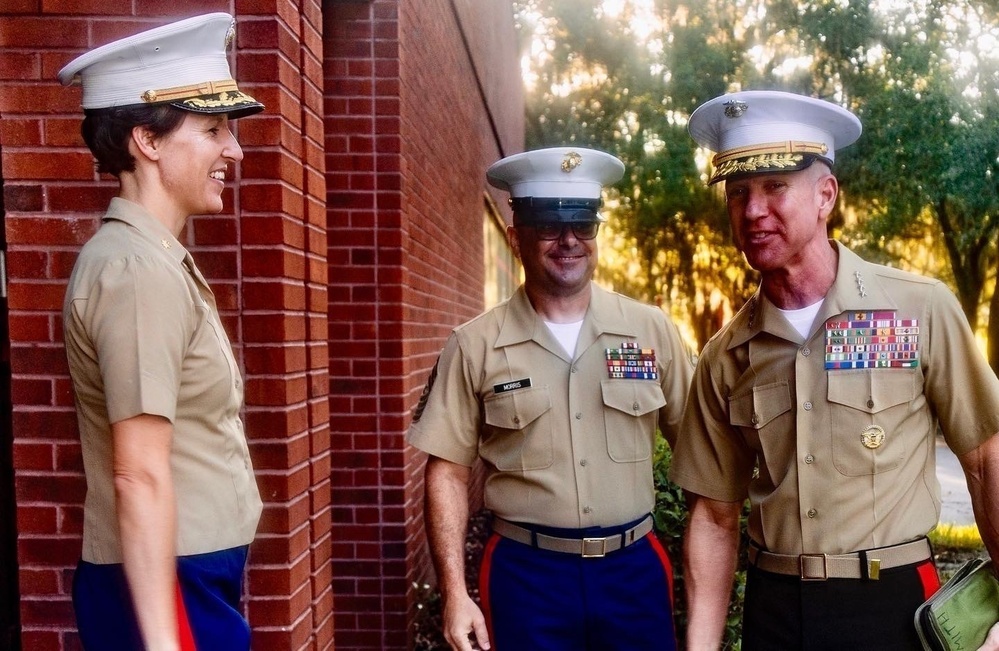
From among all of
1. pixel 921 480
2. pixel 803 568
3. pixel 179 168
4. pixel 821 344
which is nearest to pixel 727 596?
pixel 803 568

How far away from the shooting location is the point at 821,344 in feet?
7.29

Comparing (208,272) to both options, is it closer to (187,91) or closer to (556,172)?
(187,91)

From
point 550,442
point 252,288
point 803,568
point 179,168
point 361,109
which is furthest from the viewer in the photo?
point 361,109

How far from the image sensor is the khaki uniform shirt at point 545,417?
2.80 meters

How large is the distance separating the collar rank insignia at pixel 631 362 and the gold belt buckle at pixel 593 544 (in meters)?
0.56

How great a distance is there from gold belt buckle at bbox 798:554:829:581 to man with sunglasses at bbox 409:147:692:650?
702 mm

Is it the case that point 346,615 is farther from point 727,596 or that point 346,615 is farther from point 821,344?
point 821,344

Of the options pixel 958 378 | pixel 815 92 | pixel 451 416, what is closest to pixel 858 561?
pixel 958 378

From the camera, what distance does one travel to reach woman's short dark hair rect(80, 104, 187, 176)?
1.74 meters

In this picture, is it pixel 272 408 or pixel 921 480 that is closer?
pixel 921 480

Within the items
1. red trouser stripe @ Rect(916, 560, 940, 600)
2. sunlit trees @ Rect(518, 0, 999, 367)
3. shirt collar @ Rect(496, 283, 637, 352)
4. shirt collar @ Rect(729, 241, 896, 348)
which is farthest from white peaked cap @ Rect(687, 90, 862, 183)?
sunlit trees @ Rect(518, 0, 999, 367)

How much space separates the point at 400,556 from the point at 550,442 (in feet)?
5.29

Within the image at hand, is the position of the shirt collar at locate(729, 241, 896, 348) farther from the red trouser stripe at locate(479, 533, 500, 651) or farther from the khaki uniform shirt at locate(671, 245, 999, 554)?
the red trouser stripe at locate(479, 533, 500, 651)

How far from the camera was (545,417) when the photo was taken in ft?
9.39
